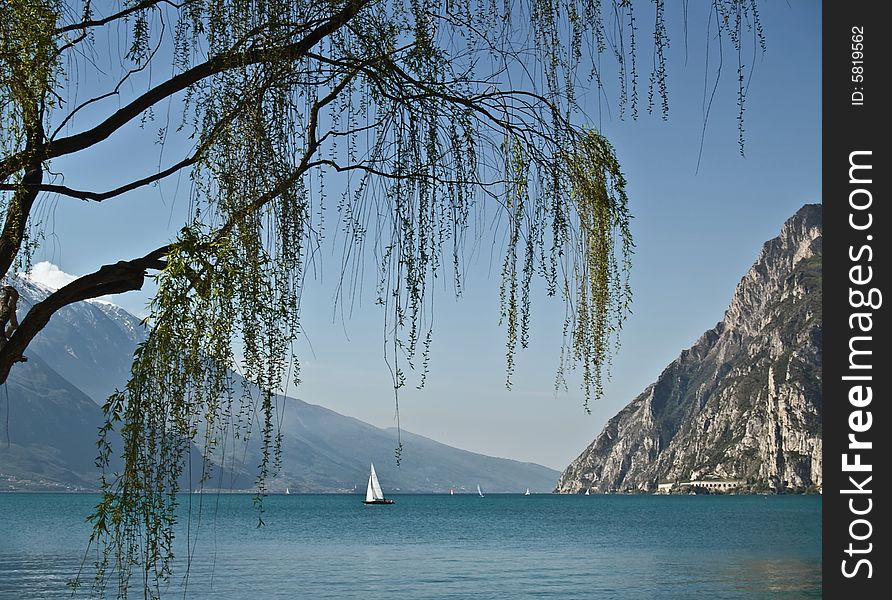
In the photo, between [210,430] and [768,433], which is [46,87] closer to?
[210,430]

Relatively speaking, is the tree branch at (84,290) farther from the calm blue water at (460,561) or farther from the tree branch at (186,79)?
the calm blue water at (460,561)

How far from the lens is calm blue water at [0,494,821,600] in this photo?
33.6 m

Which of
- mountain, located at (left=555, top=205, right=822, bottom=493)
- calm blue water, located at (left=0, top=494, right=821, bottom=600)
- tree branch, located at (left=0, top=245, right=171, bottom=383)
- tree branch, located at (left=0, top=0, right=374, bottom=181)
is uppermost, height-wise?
mountain, located at (left=555, top=205, right=822, bottom=493)

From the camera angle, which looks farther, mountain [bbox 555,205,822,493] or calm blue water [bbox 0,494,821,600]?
mountain [bbox 555,205,822,493]
